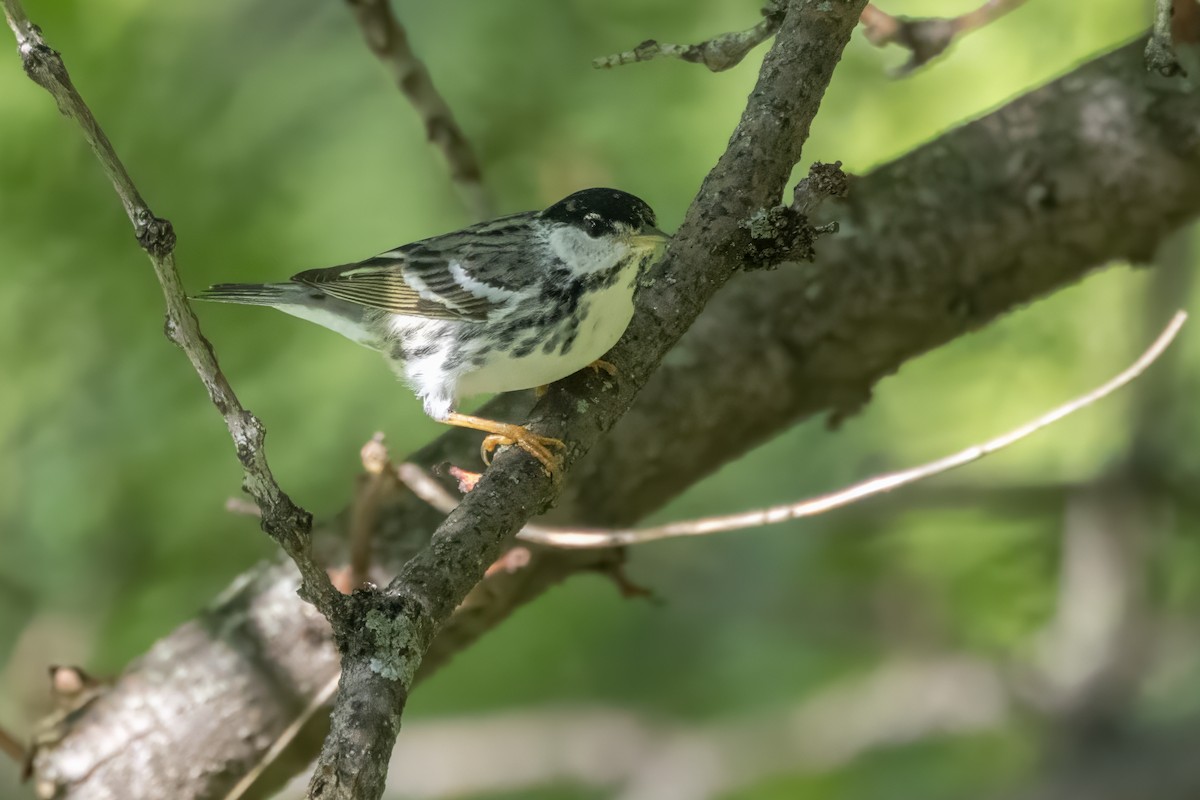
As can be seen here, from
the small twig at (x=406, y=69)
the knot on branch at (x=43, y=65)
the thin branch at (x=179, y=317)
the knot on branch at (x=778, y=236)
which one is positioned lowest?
the thin branch at (x=179, y=317)

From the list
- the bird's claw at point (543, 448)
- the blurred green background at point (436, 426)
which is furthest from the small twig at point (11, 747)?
the bird's claw at point (543, 448)

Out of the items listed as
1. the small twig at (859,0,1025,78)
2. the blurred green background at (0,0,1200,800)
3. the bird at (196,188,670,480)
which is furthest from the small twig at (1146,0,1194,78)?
the blurred green background at (0,0,1200,800)

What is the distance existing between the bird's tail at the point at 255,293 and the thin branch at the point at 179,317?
171 centimetres

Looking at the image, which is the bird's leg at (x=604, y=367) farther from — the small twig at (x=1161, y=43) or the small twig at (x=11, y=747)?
the small twig at (x=11, y=747)

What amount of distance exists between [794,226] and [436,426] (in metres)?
2.30

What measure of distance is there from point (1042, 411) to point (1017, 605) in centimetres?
93

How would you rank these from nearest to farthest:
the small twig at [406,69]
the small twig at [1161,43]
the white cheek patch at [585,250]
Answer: the small twig at [1161,43]
the white cheek patch at [585,250]
the small twig at [406,69]

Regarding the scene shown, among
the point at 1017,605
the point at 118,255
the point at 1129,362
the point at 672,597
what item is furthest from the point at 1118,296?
the point at 118,255

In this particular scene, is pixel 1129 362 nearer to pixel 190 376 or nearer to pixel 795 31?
pixel 795 31

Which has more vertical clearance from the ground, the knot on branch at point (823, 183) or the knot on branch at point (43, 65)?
the knot on branch at point (823, 183)

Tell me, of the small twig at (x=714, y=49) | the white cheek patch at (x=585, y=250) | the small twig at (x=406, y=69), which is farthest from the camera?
the small twig at (x=406, y=69)

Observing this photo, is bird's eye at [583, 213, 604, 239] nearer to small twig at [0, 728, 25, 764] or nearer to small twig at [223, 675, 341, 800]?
small twig at [223, 675, 341, 800]

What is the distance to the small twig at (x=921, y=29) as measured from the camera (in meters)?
3.04

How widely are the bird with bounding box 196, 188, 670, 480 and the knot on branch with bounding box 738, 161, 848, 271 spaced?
462 mm
